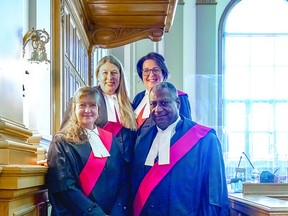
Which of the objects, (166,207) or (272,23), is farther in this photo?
(272,23)

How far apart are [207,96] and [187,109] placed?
6294mm

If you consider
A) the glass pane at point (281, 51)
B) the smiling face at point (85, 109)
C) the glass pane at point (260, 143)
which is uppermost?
the glass pane at point (281, 51)

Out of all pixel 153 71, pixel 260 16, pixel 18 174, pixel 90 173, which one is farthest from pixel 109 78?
pixel 260 16

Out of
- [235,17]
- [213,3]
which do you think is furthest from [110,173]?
[235,17]

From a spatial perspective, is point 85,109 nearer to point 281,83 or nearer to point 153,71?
point 153,71

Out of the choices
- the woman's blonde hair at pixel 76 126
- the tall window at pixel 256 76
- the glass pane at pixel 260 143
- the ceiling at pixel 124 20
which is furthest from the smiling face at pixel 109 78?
the glass pane at pixel 260 143

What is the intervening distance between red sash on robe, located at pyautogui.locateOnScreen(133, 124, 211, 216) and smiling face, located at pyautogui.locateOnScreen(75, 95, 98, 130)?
19.4 inches

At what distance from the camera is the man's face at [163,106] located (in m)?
2.87

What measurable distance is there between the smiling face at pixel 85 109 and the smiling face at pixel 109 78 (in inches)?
23.9

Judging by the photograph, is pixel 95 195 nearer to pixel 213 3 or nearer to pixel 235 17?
pixel 213 3

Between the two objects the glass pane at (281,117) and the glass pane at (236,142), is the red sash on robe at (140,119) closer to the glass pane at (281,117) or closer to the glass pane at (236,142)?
the glass pane at (236,142)

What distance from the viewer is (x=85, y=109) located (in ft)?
8.73

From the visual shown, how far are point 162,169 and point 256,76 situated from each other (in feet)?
29.1

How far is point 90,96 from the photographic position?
267cm
